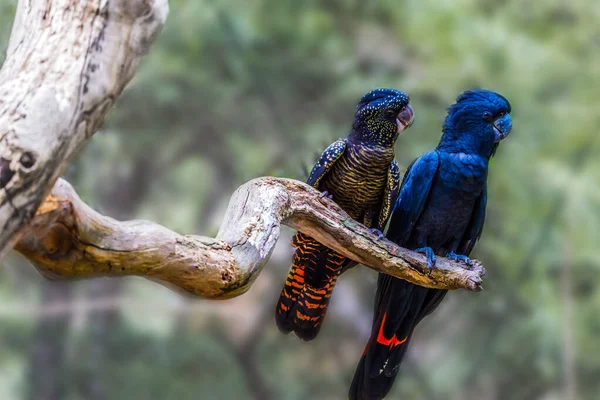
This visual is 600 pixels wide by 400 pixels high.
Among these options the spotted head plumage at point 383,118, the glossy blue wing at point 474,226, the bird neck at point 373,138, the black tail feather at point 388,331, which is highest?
the spotted head plumage at point 383,118

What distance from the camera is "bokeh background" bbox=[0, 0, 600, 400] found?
512 cm

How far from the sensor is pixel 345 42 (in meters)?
5.30

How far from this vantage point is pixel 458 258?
7.58ft

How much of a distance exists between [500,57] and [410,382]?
2759mm

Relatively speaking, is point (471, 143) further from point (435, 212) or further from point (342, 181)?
point (342, 181)

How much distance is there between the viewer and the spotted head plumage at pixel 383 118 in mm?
2273

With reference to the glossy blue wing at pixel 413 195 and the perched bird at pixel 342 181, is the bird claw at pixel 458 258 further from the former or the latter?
the perched bird at pixel 342 181

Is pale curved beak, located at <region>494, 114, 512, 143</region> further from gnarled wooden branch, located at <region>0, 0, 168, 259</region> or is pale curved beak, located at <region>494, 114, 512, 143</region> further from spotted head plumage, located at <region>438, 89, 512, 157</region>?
gnarled wooden branch, located at <region>0, 0, 168, 259</region>

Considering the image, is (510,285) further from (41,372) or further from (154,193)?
(41,372)

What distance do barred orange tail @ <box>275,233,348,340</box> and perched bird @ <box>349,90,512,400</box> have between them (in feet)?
0.71

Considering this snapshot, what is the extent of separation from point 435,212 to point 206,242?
3.34 ft

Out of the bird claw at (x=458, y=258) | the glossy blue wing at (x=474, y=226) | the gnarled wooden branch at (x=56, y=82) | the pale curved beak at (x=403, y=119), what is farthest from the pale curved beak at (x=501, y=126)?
the gnarled wooden branch at (x=56, y=82)

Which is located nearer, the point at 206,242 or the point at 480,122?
the point at 206,242

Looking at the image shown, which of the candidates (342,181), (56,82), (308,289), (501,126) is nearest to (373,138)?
(342,181)
